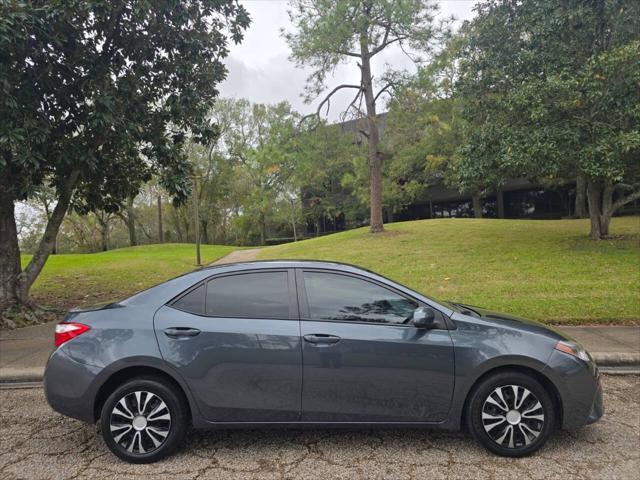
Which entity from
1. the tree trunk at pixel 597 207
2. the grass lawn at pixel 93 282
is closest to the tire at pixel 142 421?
the grass lawn at pixel 93 282

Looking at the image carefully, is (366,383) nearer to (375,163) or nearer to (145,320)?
(145,320)

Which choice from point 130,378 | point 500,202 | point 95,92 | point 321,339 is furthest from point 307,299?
point 500,202

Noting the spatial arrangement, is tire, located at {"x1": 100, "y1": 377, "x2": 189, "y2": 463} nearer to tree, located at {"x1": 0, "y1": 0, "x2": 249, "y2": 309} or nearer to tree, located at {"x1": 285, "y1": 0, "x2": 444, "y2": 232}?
tree, located at {"x1": 0, "y1": 0, "x2": 249, "y2": 309}

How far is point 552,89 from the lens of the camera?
10.6 metres

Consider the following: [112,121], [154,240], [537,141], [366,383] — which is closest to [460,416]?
[366,383]

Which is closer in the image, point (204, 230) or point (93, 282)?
point (93, 282)

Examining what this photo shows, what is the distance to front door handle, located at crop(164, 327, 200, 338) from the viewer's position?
10.8ft

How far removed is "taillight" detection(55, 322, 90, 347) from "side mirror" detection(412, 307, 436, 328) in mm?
2606

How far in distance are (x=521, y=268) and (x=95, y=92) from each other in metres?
10.5

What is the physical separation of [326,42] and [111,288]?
42.9 ft

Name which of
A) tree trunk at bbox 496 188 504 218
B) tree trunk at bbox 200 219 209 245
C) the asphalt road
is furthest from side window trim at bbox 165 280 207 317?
tree trunk at bbox 200 219 209 245

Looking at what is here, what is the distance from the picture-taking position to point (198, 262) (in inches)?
765

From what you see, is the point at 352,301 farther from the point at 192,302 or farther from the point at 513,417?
the point at 513,417

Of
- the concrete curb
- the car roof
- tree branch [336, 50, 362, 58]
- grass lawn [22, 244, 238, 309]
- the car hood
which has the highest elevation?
tree branch [336, 50, 362, 58]
